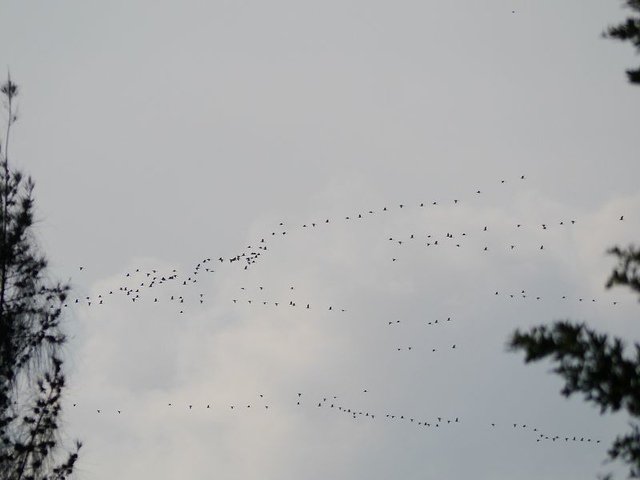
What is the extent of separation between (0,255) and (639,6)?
10.4 metres

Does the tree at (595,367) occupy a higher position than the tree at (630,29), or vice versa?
the tree at (630,29)

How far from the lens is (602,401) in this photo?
507cm

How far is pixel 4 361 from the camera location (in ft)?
29.3

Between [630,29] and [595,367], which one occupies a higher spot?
[630,29]

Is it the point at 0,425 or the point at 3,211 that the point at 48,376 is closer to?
the point at 0,425

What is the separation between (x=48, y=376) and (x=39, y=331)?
91 cm

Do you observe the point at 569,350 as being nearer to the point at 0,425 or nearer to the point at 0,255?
the point at 0,425

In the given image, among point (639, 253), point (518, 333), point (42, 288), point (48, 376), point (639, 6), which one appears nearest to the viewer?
point (518, 333)

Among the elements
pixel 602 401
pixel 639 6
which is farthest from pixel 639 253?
pixel 639 6

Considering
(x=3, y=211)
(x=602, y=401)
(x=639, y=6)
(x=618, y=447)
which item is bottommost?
(x=618, y=447)

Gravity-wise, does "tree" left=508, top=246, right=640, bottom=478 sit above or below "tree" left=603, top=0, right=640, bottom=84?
below

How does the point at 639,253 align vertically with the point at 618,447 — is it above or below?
above

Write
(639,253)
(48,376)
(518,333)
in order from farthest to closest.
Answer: (48,376) → (639,253) → (518,333)

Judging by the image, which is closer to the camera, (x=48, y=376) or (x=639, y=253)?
(x=639, y=253)
